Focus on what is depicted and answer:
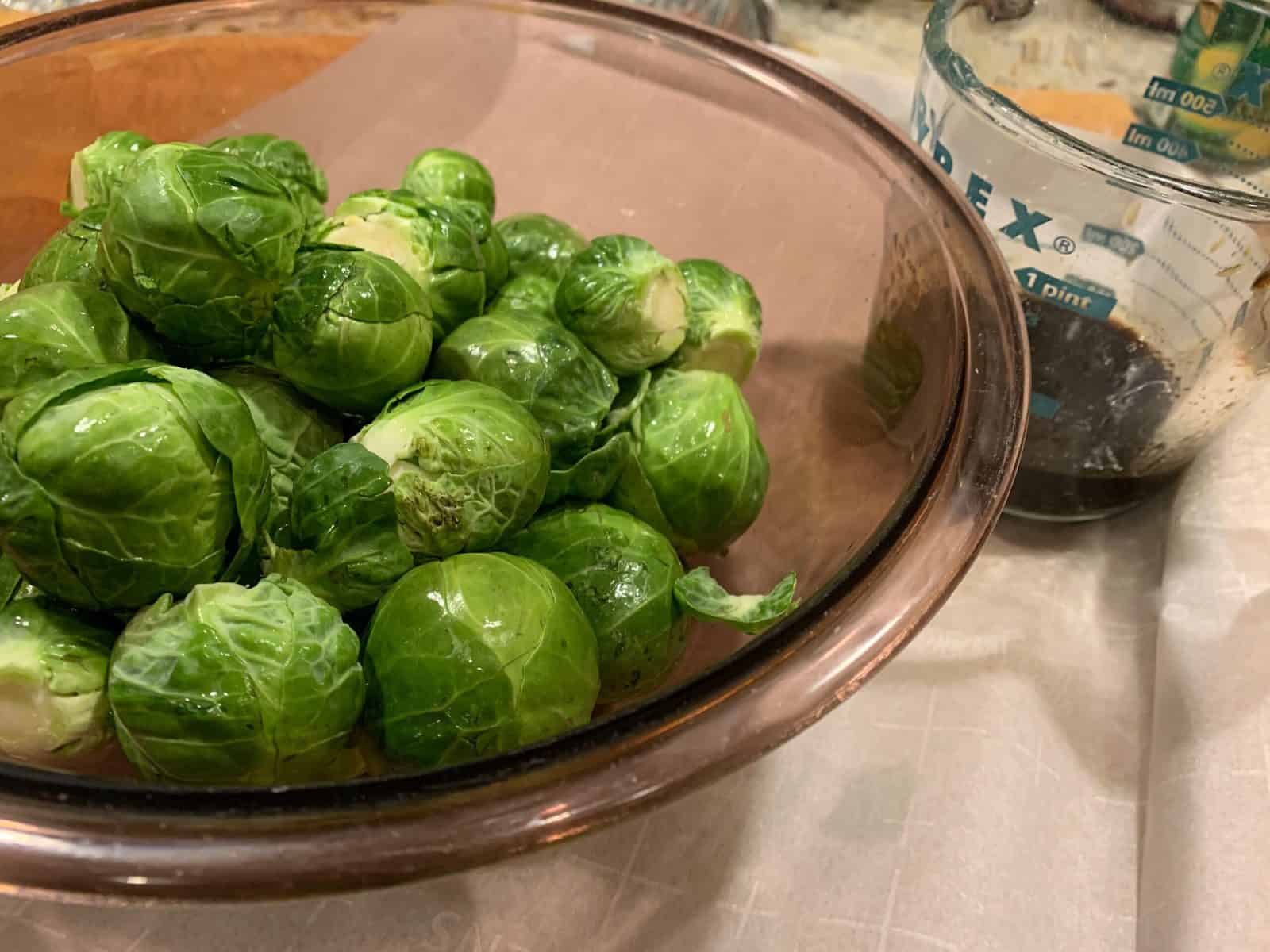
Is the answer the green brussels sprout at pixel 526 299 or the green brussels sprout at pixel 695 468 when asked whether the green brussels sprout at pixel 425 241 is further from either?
the green brussels sprout at pixel 695 468

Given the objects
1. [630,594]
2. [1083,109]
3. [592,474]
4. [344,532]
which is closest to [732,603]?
[630,594]

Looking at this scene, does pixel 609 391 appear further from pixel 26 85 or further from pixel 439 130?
pixel 26 85

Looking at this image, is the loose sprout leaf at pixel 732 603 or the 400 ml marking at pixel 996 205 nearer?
the loose sprout leaf at pixel 732 603

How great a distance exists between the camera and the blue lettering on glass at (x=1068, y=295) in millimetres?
1309

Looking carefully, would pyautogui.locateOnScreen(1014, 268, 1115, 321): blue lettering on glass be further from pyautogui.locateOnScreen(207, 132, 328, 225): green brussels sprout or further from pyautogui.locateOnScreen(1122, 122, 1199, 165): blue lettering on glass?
pyautogui.locateOnScreen(207, 132, 328, 225): green brussels sprout

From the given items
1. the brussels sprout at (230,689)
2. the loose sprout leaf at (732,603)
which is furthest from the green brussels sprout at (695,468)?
the brussels sprout at (230,689)

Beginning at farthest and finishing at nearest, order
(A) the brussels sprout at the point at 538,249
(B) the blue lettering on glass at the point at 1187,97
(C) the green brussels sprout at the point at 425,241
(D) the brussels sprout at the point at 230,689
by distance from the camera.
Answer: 1. (B) the blue lettering on glass at the point at 1187,97
2. (A) the brussels sprout at the point at 538,249
3. (C) the green brussels sprout at the point at 425,241
4. (D) the brussels sprout at the point at 230,689

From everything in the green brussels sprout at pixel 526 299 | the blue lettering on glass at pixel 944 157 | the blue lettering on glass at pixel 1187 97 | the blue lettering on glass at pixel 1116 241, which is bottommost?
the green brussels sprout at pixel 526 299

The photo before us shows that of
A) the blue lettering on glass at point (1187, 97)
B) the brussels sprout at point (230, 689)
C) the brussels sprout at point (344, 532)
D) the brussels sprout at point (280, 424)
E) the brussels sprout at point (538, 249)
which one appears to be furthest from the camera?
the blue lettering on glass at point (1187, 97)

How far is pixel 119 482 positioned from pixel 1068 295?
44.9 inches

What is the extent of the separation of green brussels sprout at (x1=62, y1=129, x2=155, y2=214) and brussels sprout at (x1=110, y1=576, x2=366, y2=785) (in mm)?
587

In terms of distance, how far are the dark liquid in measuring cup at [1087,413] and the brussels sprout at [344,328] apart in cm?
82

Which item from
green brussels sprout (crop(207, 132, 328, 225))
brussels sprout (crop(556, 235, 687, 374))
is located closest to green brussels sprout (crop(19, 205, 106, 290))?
green brussels sprout (crop(207, 132, 328, 225))

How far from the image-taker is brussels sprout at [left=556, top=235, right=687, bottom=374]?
1053mm
